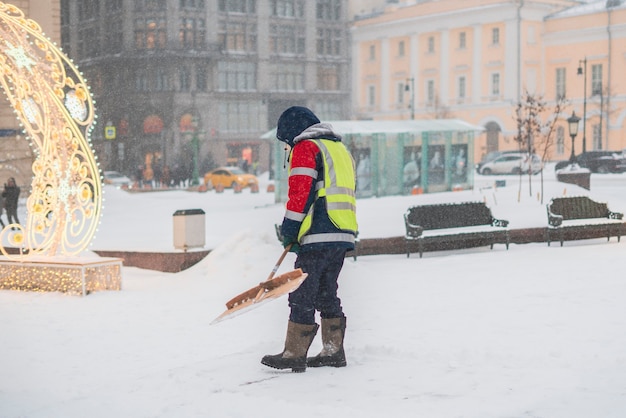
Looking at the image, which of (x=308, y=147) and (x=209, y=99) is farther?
(x=209, y=99)

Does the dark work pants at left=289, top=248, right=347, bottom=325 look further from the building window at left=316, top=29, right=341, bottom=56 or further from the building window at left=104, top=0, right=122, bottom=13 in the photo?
the building window at left=316, top=29, right=341, bottom=56

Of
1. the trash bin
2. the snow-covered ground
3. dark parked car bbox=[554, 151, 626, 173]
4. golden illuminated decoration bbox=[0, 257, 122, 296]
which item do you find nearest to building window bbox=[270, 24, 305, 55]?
dark parked car bbox=[554, 151, 626, 173]

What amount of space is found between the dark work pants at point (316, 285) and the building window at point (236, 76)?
56.8 meters

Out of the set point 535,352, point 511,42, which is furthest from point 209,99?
point 535,352

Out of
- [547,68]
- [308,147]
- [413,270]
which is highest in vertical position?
[547,68]

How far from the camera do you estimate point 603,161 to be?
46.4m

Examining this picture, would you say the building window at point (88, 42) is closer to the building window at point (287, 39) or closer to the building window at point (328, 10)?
the building window at point (287, 39)

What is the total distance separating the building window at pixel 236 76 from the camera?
2484 inches

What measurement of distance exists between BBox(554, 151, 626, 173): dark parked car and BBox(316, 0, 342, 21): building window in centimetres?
2728

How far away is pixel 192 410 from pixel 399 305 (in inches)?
173

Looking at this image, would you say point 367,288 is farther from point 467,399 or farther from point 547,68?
point 547,68

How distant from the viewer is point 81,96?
38.5ft

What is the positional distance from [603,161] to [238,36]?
2681cm

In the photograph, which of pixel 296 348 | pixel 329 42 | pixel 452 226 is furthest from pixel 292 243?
pixel 329 42
